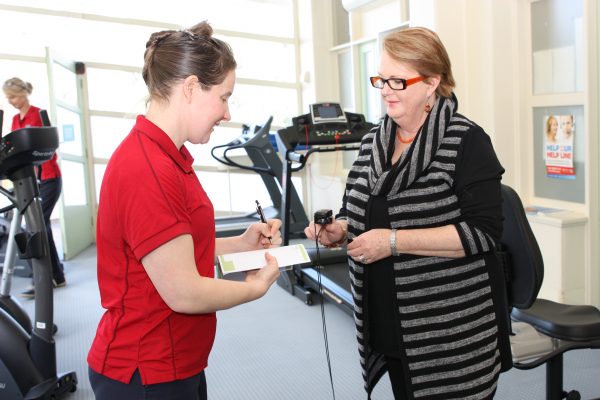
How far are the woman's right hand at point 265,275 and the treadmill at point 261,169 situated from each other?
13.6 ft

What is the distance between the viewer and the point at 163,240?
3.69 ft

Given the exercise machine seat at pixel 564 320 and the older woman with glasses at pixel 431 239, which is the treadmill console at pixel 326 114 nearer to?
the exercise machine seat at pixel 564 320

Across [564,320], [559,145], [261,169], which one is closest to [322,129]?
[261,169]

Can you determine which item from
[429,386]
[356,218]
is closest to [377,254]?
[356,218]

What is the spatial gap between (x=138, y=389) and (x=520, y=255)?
1.28 m

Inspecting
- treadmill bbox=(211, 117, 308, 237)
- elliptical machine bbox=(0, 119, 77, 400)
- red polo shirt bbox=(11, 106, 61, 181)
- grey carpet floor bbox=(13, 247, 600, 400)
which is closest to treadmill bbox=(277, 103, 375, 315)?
grey carpet floor bbox=(13, 247, 600, 400)

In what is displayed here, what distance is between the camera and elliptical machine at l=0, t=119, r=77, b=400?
2820 mm

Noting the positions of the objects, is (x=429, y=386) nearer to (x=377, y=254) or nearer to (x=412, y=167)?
(x=377, y=254)

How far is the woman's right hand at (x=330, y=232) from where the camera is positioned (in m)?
1.81

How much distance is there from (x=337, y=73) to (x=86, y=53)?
10.0 ft

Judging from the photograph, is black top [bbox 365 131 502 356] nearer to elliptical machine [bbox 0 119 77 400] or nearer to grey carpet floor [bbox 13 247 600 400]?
grey carpet floor [bbox 13 247 600 400]

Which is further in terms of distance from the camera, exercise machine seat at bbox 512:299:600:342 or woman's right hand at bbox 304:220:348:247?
exercise machine seat at bbox 512:299:600:342

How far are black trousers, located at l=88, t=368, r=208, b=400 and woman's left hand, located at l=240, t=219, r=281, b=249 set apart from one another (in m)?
0.45

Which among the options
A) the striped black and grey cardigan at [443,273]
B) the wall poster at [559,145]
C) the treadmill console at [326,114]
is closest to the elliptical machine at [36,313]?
the striped black and grey cardigan at [443,273]
